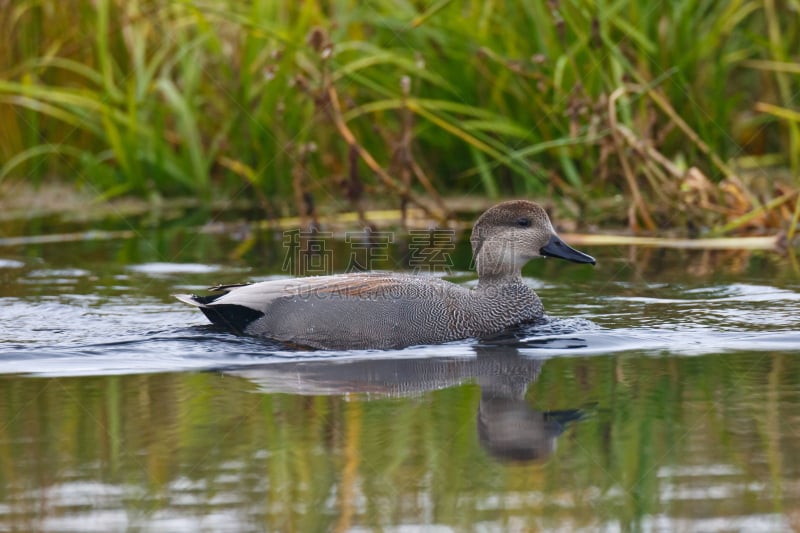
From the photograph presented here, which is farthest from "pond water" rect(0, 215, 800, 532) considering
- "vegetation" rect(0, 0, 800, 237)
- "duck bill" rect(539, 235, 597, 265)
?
"vegetation" rect(0, 0, 800, 237)

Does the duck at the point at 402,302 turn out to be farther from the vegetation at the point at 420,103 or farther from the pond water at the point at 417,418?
the vegetation at the point at 420,103

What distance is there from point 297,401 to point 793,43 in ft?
23.4

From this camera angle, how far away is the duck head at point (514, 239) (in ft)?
22.0

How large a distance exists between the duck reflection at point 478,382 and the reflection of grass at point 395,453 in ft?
0.26

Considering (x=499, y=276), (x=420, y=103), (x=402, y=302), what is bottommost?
(x=402, y=302)

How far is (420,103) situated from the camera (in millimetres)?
9469

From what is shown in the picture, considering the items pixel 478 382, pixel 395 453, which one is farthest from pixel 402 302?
pixel 395 453

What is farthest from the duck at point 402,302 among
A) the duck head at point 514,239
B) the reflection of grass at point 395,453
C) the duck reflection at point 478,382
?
the reflection of grass at point 395,453

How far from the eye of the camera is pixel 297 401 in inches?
192

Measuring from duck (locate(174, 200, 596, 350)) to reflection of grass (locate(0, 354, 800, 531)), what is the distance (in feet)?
3.46

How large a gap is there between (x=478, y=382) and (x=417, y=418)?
0.81m

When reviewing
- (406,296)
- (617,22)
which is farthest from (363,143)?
(406,296)

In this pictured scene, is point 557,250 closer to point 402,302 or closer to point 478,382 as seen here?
point 402,302

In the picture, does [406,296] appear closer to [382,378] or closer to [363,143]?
[382,378]
